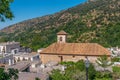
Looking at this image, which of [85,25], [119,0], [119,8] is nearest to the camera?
[85,25]

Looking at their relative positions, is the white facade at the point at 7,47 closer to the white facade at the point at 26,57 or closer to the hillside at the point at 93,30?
the hillside at the point at 93,30

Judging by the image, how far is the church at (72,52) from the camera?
4881 centimetres

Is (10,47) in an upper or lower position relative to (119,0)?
lower

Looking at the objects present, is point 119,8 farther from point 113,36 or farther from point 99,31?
point 113,36

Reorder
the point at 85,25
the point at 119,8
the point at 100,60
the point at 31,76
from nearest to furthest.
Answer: the point at 31,76 → the point at 100,60 → the point at 85,25 → the point at 119,8

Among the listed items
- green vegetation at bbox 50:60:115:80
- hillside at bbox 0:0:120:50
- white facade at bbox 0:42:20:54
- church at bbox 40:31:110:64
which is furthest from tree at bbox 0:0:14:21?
hillside at bbox 0:0:120:50

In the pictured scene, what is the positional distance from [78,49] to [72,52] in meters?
1.13

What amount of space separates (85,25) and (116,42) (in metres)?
28.5

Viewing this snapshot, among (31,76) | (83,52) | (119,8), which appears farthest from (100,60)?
(119,8)

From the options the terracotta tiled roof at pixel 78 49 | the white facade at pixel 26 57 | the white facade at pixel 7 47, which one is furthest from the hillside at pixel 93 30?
the terracotta tiled roof at pixel 78 49

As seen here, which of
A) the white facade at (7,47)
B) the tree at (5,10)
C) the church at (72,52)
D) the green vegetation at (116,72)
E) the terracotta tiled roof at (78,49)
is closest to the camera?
the tree at (5,10)

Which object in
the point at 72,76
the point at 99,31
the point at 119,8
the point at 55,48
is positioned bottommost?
the point at 72,76

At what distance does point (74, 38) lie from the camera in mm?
89500

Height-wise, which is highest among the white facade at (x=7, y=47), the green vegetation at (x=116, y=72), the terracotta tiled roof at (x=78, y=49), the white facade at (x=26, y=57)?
the white facade at (x=7, y=47)
